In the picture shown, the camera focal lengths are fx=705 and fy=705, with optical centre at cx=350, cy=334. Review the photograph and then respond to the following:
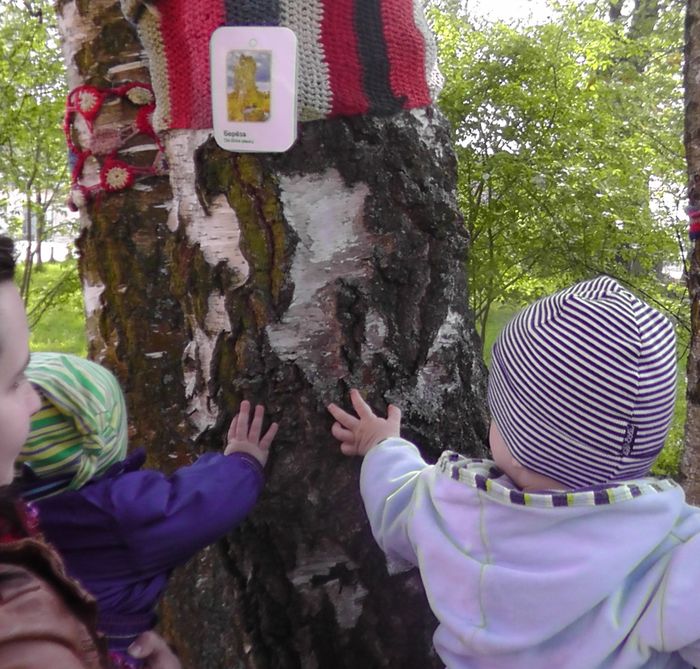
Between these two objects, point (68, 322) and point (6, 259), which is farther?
point (68, 322)

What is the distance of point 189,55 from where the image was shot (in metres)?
1.36

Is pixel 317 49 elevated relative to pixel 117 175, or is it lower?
elevated

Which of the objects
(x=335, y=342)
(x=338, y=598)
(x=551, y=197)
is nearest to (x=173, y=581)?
(x=338, y=598)

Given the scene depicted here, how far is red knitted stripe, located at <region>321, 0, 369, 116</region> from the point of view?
4.36ft

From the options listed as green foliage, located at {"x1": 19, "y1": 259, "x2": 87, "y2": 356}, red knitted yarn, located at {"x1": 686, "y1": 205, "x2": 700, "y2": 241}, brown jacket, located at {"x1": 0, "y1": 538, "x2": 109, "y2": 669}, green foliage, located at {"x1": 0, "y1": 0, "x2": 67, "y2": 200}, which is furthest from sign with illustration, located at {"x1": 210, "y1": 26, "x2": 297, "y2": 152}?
green foliage, located at {"x1": 0, "y1": 0, "x2": 67, "y2": 200}

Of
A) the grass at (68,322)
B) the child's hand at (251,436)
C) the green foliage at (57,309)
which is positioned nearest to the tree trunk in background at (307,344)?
the child's hand at (251,436)

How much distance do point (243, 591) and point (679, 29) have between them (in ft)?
20.9

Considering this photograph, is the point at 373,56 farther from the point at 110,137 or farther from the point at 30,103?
the point at 30,103

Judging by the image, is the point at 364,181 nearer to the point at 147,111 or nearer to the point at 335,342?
the point at 335,342

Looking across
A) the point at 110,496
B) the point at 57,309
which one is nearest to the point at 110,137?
the point at 110,496

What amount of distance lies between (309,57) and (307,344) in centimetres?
55

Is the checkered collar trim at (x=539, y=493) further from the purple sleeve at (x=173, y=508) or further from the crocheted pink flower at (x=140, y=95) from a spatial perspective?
the crocheted pink flower at (x=140, y=95)

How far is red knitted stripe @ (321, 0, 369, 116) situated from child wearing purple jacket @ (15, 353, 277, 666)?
70 cm

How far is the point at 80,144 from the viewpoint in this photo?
1.69 meters
